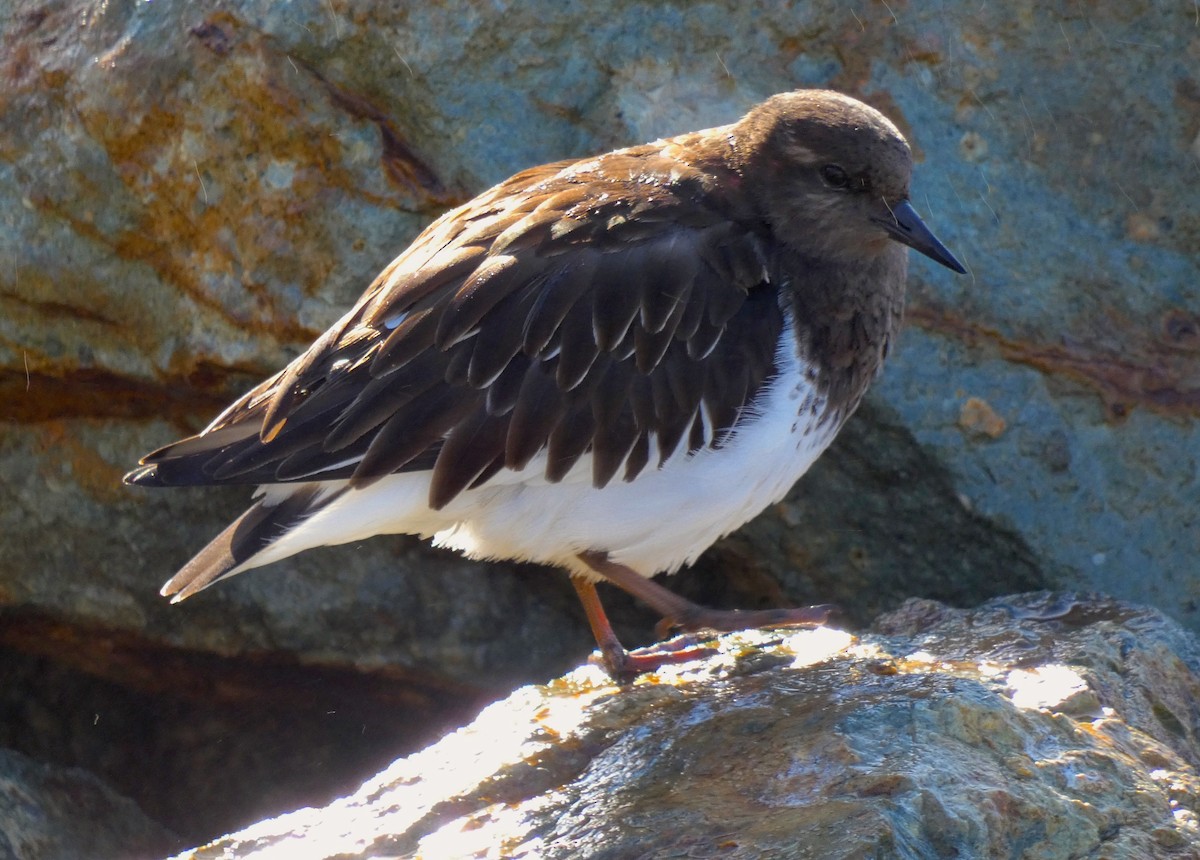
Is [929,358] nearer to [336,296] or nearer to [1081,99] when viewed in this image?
[1081,99]

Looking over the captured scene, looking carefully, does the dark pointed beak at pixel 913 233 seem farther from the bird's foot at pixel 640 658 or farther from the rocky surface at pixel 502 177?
the bird's foot at pixel 640 658

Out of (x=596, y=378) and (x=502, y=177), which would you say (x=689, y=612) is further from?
(x=502, y=177)

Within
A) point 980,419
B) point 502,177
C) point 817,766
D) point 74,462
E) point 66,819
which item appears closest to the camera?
point 817,766

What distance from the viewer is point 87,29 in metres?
5.38

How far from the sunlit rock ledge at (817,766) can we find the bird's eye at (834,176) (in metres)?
1.32

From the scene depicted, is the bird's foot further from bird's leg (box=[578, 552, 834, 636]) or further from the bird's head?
the bird's head

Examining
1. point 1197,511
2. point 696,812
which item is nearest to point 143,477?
point 696,812

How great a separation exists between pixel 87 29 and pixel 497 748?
333 centimetres

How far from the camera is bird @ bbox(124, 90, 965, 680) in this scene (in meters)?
3.88

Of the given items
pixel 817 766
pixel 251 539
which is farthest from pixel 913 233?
pixel 251 539

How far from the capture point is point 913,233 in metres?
4.07

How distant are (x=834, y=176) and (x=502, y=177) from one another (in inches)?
55.6

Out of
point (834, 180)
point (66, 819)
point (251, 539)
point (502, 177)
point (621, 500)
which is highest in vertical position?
point (502, 177)

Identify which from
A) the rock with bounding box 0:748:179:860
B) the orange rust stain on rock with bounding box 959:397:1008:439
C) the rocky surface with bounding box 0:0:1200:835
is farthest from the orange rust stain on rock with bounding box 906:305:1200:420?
the rock with bounding box 0:748:179:860
